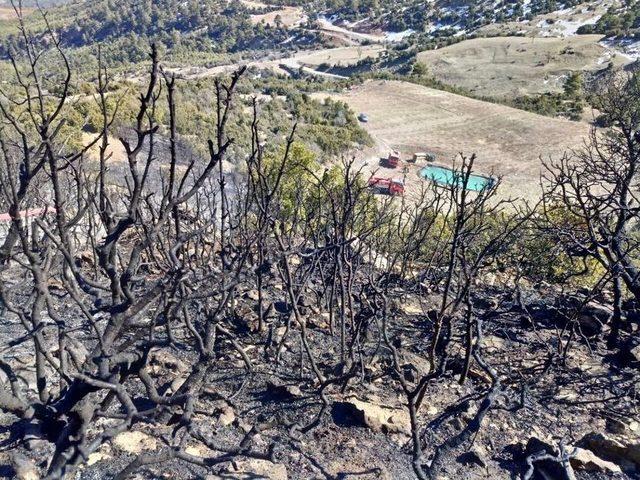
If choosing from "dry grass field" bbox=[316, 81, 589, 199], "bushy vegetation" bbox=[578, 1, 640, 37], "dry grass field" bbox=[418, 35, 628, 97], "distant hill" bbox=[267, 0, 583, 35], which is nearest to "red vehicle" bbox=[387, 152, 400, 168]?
"dry grass field" bbox=[316, 81, 589, 199]

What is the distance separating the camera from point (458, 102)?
3997cm

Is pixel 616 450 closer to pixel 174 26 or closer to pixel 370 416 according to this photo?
pixel 370 416

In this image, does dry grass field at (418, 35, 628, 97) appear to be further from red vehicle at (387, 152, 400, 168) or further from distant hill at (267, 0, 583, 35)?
red vehicle at (387, 152, 400, 168)

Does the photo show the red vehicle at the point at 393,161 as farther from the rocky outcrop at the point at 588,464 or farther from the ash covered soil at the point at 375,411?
the rocky outcrop at the point at 588,464

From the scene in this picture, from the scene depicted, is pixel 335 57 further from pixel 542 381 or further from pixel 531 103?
pixel 542 381

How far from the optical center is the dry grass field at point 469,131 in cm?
2833

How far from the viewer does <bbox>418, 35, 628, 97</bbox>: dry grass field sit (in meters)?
47.4

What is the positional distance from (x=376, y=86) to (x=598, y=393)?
41557 mm

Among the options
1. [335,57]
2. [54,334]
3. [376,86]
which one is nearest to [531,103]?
[376,86]

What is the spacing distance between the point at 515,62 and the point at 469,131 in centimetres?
2271

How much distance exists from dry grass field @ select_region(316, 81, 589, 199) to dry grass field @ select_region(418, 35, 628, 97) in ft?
31.0

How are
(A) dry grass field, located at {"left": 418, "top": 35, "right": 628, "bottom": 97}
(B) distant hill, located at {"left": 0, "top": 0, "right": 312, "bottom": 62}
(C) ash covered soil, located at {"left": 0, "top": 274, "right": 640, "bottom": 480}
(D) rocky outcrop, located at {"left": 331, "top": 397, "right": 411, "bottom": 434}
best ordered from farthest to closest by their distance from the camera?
(B) distant hill, located at {"left": 0, "top": 0, "right": 312, "bottom": 62} → (A) dry grass field, located at {"left": 418, "top": 35, "right": 628, "bottom": 97} → (D) rocky outcrop, located at {"left": 331, "top": 397, "right": 411, "bottom": 434} → (C) ash covered soil, located at {"left": 0, "top": 274, "right": 640, "bottom": 480}

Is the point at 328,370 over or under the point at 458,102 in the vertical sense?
over

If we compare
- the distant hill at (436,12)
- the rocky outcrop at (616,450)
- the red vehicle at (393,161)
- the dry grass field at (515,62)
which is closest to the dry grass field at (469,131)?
the red vehicle at (393,161)
